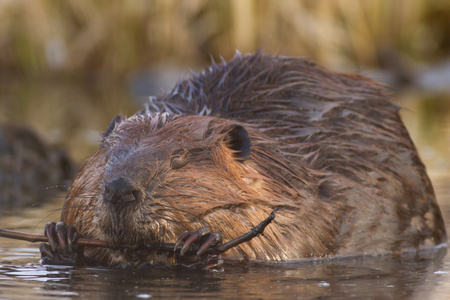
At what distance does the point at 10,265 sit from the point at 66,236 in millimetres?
230

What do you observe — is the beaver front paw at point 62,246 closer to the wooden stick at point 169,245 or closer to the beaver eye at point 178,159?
the wooden stick at point 169,245

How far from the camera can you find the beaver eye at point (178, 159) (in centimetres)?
317

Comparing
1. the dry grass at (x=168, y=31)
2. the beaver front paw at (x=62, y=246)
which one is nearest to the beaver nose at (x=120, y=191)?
the beaver front paw at (x=62, y=246)

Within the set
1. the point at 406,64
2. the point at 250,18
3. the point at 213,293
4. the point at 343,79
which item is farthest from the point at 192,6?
the point at 213,293

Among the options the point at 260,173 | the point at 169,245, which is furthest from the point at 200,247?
the point at 260,173

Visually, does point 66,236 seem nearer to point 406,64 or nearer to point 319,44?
point 319,44

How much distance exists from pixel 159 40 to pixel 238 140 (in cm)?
903

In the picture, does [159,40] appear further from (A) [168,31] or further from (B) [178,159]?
(B) [178,159]

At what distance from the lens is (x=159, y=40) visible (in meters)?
12.2

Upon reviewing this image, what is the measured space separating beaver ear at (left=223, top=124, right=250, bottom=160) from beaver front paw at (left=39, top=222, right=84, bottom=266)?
65 centimetres

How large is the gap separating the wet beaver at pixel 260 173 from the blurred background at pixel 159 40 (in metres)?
6.64

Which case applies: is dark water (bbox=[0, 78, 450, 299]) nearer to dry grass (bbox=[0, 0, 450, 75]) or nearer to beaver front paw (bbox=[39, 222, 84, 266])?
beaver front paw (bbox=[39, 222, 84, 266])

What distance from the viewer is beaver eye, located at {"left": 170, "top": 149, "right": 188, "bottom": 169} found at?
10.4 feet

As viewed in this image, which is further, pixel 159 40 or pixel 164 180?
pixel 159 40
